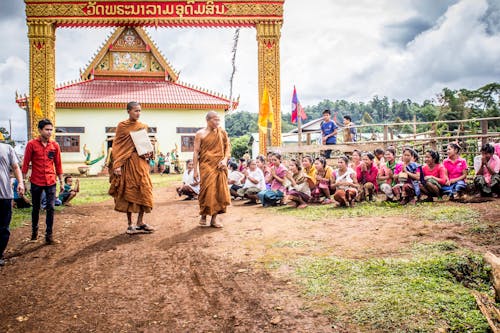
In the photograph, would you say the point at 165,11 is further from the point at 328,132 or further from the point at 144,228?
the point at 144,228

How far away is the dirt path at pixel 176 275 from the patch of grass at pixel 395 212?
1.31ft

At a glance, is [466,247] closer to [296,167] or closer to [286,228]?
[286,228]

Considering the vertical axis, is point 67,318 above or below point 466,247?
below

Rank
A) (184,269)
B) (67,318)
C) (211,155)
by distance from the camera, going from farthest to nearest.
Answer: (211,155) → (184,269) → (67,318)

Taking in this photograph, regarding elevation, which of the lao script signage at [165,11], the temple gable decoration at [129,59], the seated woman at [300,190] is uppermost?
the temple gable decoration at [129,59]

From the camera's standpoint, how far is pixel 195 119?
23.4m

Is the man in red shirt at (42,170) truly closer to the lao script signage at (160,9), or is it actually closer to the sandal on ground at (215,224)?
the sandal on ground at (215,224)

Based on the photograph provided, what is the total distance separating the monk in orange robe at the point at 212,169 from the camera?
596 centimetres

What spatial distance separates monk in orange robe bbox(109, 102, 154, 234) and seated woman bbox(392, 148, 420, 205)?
14.1 ft

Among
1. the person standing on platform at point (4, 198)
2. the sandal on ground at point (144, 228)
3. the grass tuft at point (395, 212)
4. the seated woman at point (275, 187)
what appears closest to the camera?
the person standing on platform at point (4, 198)

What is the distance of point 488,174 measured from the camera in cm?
695

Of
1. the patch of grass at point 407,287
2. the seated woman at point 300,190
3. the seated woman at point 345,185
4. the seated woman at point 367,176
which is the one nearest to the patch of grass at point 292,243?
the patch of grass at point 407,287

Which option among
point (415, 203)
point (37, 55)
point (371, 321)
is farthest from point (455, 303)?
point (37, 55)

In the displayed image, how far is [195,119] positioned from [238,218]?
1704 cm
